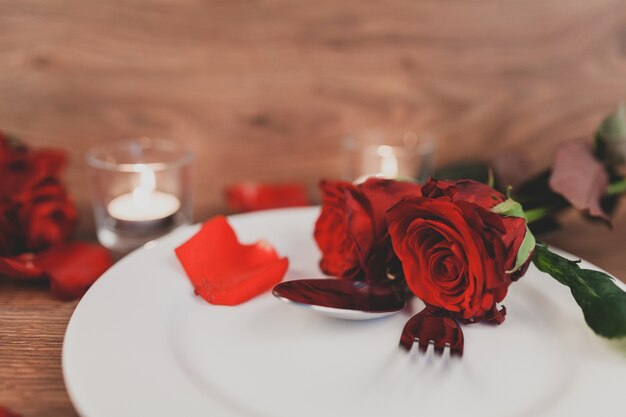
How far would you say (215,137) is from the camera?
0.72m

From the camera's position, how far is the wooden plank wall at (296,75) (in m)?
0.67

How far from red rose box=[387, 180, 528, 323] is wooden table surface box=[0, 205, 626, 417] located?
0.22 meters

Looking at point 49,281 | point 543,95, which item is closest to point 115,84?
point 49,281

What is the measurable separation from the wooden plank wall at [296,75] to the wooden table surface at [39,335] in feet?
0.53

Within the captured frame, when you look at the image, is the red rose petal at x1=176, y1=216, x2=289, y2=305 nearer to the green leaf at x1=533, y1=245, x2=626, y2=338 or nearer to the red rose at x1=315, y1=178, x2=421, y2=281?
the red rose at x1=315, y1=178, x2=421, y2=281

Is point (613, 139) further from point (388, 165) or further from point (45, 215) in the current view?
point (45, 215)

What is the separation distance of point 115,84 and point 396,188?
372 millimetres

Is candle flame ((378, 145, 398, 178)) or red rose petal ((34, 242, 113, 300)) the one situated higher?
candle flame ((378, 145, 398, 178))

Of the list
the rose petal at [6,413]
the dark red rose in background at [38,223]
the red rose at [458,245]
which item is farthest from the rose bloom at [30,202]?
the red rose at [458,245]

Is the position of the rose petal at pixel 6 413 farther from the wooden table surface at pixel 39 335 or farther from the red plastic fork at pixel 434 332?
the red plastic fork at pixel 434 332

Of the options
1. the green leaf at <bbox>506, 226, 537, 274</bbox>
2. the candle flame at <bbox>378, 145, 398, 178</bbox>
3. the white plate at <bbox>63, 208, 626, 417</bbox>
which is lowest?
the white plate at <bbox>63, 208, 626, 417</bbox>

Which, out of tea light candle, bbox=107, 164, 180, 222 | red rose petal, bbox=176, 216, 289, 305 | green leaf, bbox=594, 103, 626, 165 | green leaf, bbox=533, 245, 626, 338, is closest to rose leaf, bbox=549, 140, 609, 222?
green leaf, bbox=594, 103, 626, 165

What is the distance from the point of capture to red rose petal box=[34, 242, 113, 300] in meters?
0.51

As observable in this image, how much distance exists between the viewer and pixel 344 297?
18.1 inches
